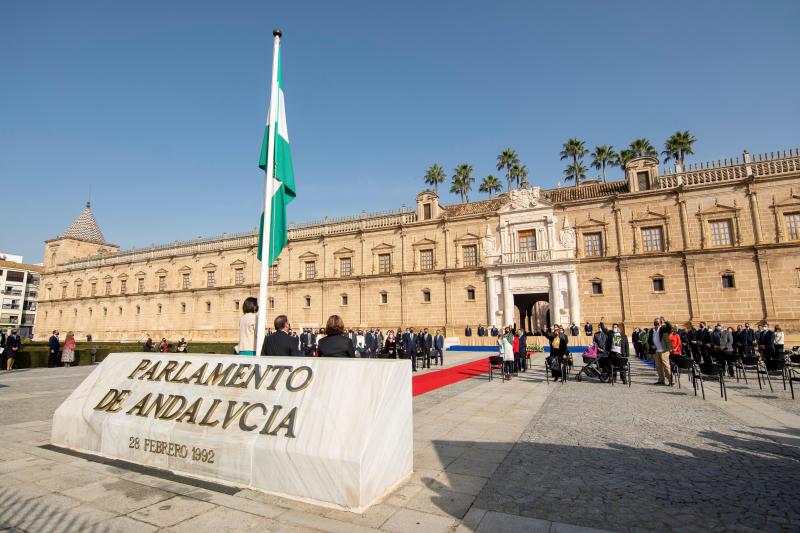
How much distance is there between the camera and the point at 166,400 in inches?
183

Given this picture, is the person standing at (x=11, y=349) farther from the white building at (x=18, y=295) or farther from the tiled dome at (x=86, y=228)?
the white building at (x=18, y=295)

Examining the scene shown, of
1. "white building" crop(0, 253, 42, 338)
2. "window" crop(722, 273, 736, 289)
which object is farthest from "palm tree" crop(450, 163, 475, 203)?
"white building" crop(0, 253, 42, 338)

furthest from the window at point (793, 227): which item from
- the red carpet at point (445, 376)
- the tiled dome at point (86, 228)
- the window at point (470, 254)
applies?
the tiled dome at point (86, 228)

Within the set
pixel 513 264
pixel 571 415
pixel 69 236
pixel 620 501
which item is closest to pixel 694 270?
pixel 513 264

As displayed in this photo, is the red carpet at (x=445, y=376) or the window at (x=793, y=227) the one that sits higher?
the window at (x=793, y=227)

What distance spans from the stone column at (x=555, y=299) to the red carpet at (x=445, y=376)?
31.6 feet

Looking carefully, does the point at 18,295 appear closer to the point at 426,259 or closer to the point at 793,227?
the point at 426,259

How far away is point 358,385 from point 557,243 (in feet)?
79.4

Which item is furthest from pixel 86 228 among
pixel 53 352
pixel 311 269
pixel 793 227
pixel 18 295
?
pixel 793 227

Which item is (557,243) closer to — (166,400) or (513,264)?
(513,264)

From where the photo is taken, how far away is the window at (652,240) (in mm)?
23469

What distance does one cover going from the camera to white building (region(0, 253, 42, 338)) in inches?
2349

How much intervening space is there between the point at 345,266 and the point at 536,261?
1514cm

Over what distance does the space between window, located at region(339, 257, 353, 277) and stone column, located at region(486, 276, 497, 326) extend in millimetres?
11577
